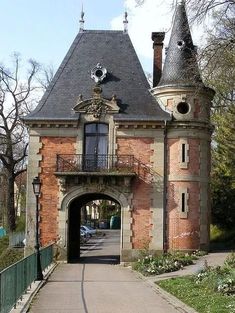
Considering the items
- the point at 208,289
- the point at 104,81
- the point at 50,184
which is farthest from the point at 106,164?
the point at 208,289

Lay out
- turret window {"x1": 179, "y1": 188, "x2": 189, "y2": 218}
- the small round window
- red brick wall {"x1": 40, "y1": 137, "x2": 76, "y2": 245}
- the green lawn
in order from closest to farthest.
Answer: the green lawn → turret window {"x1": 179, "y1": 188, "x2": 189, "y2": 218} → red brick wall {"x1": 40, "y1": 137, "x2": 76, "y2": 245} → the small round window

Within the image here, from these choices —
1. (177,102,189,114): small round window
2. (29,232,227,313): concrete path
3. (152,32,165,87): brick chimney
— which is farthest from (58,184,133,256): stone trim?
(152,32,165,87): brick chimney

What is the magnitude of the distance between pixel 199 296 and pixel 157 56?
18753 mm

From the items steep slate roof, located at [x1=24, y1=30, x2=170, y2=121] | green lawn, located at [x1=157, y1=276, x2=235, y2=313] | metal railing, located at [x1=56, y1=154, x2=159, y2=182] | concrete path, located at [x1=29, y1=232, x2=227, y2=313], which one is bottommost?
concrete path, located at [x1=29, y1=232, x2=227, y2=313]

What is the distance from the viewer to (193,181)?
29.5 meters

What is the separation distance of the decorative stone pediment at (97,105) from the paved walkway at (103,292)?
7625 mm

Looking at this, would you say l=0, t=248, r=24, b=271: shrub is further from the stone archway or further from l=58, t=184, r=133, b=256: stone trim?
l=58, t=184, r=133, b=256: stone trim

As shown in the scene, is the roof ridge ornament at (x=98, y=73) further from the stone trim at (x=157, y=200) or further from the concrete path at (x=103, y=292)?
the concrete path at (x=103, y=292)

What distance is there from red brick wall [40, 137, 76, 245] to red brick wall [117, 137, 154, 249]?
277 centimetres

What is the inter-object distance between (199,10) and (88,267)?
54.3ft

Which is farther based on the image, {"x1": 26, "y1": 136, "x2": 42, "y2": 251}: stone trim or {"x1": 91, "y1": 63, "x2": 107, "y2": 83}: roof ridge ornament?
{"x1": 91, "y1": 63, "x2": 107, "y2": 83}: roof ridge ornament

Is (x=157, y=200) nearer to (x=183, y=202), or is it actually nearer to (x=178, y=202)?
(x=178, y=202)

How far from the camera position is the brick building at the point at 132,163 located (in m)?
29.1

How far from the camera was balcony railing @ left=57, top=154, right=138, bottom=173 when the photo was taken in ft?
95.7
